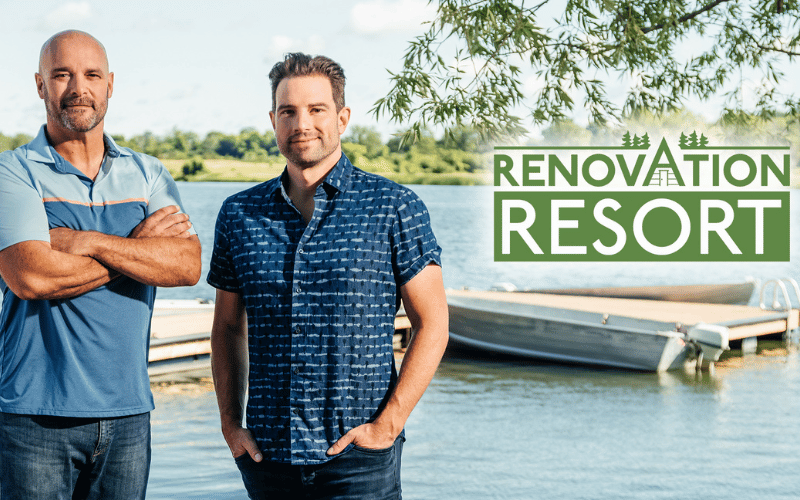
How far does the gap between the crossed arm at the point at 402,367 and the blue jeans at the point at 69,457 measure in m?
0.32

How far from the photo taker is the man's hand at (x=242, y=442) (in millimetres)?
2170

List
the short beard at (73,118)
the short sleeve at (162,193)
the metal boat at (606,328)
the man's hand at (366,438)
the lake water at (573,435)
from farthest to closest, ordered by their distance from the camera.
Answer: the metal boat at (606,328) < the lake water at (573,435) < the short sleeve at (162,193) < the short beard at (73,118) < the man's hand at (366,438)

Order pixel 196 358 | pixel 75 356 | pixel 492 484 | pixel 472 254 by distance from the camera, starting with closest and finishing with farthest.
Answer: pixel 75 356 < pixel 492 484 < pixel 196 358 < pixel 472 254

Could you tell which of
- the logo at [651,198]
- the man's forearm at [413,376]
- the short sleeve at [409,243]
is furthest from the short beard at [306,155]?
the logo at [651,198]

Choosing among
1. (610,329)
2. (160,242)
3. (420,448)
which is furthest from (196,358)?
(160,242)

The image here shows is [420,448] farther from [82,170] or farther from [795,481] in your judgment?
[82,170]

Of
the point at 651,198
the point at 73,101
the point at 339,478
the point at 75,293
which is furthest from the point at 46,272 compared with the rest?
the point at 651,198

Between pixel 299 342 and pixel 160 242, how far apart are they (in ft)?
2.05

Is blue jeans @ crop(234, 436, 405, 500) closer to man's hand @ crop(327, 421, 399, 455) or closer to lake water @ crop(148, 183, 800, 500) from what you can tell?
man's hand @ crop(327, 421, 399, 455)

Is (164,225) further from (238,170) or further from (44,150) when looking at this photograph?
(238,170)

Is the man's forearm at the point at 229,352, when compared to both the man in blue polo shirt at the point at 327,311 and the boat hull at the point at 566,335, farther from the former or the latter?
the boat hull at the point at 566,335

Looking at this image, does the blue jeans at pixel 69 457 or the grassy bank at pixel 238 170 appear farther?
the grassy bank at pixel 238 170

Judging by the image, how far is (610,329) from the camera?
12.1m

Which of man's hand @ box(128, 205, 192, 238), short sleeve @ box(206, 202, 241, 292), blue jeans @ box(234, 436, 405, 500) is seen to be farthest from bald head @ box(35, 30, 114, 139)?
blue jeans @ box(234, 436, 405, 500)
